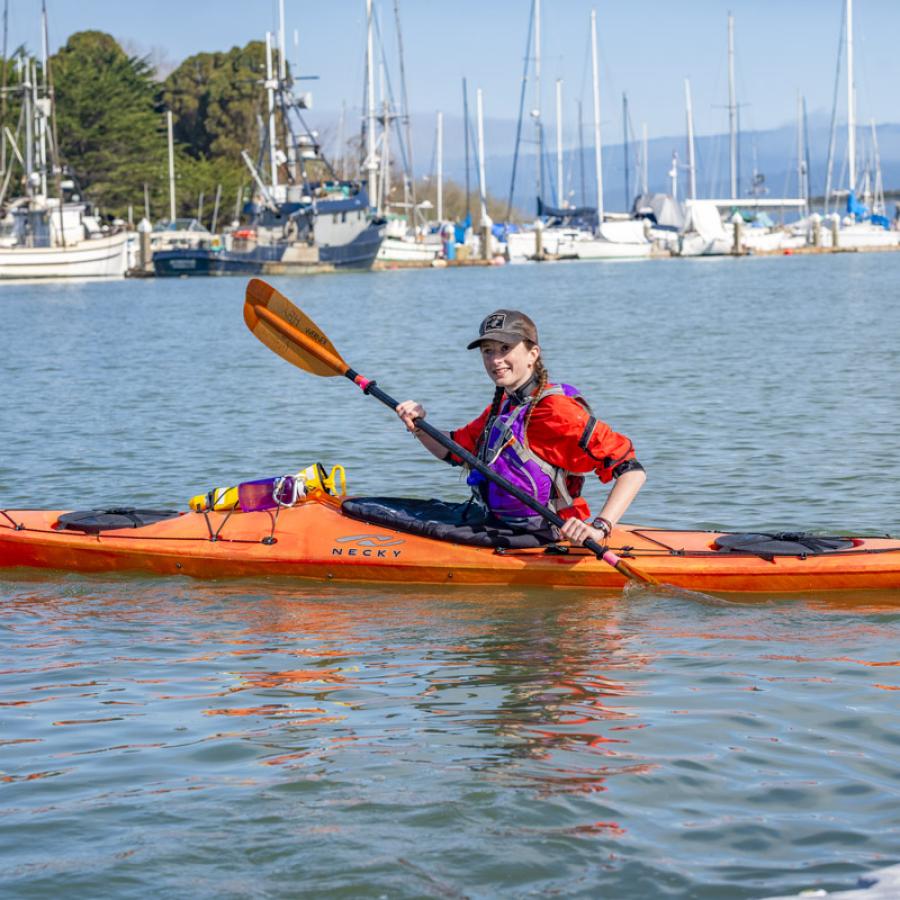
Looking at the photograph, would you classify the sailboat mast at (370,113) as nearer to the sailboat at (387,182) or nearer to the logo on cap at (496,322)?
the sailboat at (387,182)

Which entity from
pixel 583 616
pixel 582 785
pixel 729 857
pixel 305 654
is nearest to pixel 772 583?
pixel 583 616

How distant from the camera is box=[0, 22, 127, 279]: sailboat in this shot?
47.4 metres

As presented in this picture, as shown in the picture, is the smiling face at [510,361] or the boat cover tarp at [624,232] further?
the boat cover tarp at [624,232]

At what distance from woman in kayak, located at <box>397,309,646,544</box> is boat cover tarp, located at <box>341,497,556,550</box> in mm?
244

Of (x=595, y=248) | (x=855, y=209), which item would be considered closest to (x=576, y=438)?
(x=595, y=248)

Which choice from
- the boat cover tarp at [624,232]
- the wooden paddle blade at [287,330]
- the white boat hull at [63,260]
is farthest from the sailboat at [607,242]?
the wooden paddle blade at [287,330]

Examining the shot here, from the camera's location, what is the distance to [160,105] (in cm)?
6994

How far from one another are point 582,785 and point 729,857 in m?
0.62

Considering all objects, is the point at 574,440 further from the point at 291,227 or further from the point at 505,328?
the point at 291,227

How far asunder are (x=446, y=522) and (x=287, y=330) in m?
1.49

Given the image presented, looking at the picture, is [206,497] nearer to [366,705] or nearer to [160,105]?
[366,705]

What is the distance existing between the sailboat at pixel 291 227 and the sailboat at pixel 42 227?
303 cm

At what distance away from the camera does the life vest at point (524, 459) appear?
20.3 ft

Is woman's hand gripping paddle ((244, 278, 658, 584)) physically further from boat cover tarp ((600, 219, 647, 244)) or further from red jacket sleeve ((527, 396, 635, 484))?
boat cover tarp ((600, 219, 647, 244))
